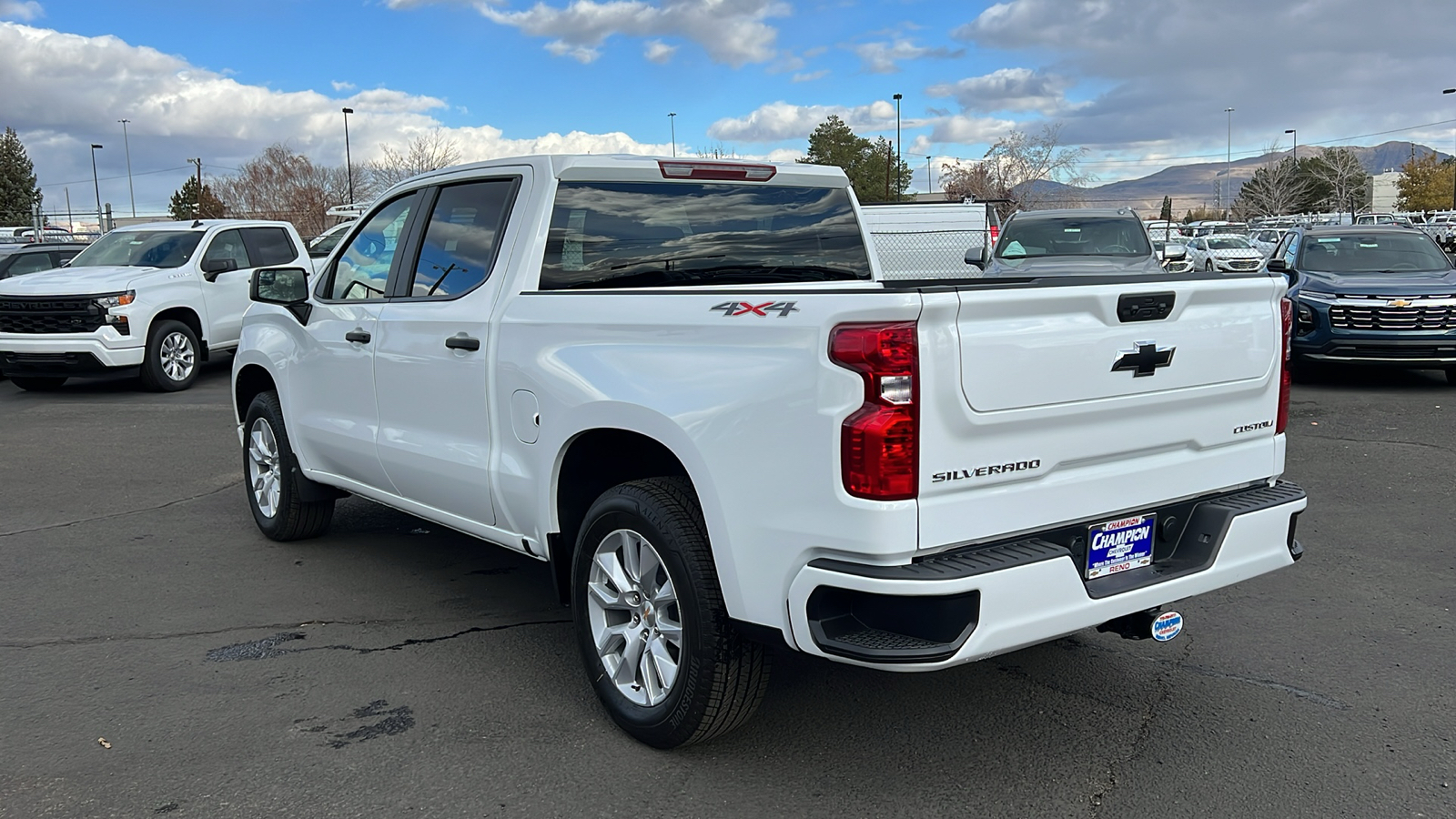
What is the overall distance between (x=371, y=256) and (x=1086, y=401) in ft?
11.7

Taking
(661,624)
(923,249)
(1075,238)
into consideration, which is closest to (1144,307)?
(661,624)

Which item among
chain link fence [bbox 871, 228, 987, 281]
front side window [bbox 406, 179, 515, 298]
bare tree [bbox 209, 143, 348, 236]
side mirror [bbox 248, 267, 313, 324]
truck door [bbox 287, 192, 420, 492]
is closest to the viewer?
front side window [bbox 406, 179, 515, 298]

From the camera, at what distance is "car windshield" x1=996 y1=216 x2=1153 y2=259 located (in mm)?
14250

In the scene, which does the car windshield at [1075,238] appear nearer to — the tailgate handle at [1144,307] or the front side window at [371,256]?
the front side window at [371,256]

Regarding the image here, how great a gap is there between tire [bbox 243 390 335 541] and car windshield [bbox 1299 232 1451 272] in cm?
1110

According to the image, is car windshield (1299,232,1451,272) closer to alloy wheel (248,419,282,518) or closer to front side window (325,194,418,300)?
front side window (325,194,418,300)

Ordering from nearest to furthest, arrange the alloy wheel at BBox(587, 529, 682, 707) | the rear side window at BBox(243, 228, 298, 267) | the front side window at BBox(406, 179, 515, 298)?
the alloy wheel at BBox(587, 529, 682, 707) < the front side window at BBox(406, 179, 515, 298) < the rear side window at BBox(243, 228, 298, 267)

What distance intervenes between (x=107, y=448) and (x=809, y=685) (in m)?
7.79

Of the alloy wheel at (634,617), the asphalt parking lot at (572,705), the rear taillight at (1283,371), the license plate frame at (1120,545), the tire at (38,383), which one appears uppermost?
the rear taillight at (1283,371)

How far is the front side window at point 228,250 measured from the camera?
562 inches

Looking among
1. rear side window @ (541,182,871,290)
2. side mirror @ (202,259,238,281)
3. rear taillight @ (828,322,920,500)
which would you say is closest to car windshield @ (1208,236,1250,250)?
side mirror @ (202,259,238,281)

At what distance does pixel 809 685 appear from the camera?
433 cm

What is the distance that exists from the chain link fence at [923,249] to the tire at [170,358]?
9183 mm

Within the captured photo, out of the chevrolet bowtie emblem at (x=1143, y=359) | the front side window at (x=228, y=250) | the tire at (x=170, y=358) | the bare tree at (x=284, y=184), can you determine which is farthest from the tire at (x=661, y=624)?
the bare tree at (x=284, y=184)
